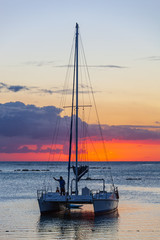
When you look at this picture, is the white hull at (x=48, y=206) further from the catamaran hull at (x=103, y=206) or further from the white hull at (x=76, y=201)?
the catamaran hull at (x=103, y=206)

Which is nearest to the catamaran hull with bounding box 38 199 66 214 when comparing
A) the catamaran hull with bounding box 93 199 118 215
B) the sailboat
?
the sailboat

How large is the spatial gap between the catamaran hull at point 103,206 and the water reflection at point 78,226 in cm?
42

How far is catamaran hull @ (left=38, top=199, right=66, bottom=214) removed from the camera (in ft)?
99.3

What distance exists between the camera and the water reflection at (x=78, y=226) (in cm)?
2333

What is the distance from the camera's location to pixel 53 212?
31.3 metres

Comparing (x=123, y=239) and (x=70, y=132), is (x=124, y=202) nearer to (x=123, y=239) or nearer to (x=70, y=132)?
(x=70, y=132)

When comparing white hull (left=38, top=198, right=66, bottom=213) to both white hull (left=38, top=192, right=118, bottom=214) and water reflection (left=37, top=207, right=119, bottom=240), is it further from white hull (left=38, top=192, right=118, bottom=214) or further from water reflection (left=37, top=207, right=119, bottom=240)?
water reflection (left=37, top=207, right=119, bottom=240)

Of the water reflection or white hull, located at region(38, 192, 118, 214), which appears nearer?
the water reflection

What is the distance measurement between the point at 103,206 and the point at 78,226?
4472 mm

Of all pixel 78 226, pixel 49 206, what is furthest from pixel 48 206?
pixel 78 226

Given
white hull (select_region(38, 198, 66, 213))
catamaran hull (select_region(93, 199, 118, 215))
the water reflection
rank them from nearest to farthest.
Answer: the water reflection < catamaran hull (select_region(93, 199, 118, 215)) < white hull (select_region(38, 198, 66, 213))

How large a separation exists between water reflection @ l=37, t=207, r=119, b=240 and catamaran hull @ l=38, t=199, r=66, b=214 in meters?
0.61

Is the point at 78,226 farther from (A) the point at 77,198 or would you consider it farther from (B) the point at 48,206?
(B) the point at 48,206

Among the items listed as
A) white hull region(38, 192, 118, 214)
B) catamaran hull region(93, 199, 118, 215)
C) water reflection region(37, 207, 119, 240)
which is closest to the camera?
water reflection region(37, 207, 119, 240)
